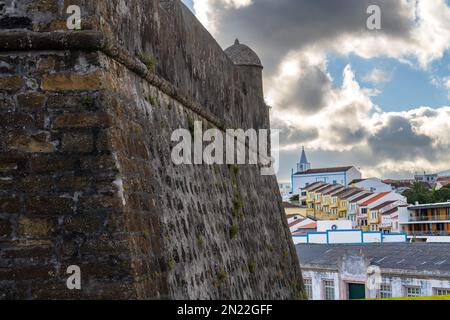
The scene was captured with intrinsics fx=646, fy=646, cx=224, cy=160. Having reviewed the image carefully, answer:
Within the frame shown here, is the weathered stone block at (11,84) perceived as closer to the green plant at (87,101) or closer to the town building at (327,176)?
the green plant at (87,101)

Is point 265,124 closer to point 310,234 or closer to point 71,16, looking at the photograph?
point 71,16

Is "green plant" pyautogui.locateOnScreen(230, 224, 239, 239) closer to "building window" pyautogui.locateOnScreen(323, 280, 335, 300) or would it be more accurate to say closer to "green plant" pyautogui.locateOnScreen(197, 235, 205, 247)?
"green plant" pyautogui.locateOnScreen(197, 235, 205, 247)

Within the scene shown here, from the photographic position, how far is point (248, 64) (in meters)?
12.2

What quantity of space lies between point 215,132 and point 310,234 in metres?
32.1

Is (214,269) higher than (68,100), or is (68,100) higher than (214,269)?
(68,100)

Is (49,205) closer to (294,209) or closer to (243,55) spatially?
(243,55)

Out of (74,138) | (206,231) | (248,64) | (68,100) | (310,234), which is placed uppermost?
(248,64)

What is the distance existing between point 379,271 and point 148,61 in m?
23.0

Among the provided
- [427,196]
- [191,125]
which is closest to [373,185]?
[427,196]

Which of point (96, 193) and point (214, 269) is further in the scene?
point (214, 269)

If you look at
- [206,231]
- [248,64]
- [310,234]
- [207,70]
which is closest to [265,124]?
[248,64]

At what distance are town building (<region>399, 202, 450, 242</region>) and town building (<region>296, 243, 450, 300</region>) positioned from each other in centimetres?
1933

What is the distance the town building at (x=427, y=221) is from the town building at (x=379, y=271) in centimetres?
1933
